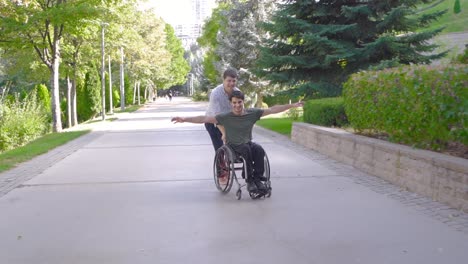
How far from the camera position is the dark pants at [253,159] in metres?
6.90

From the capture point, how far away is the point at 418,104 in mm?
7648

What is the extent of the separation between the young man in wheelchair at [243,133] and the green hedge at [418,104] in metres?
2.08

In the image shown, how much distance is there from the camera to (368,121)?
33.1 feet

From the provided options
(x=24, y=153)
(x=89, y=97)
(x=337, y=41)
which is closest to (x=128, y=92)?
(x=89, y=97)

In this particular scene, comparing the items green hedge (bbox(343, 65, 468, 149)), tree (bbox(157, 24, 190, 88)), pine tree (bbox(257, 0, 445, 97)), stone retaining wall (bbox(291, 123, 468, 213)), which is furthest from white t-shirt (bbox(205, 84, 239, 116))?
tree (bbox(157, 24, 190, 88))

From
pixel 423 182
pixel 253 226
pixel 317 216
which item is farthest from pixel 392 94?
pixel 253 226

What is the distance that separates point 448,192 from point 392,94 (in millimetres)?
2663

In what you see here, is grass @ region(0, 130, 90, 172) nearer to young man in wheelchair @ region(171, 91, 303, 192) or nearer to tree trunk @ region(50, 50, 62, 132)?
young man in wheelchair @ region(171, 91, 303, 192)

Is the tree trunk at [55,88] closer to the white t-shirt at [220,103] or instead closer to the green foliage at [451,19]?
the white t-shirt at [220,103]

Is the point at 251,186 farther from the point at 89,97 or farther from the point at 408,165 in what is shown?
the point at 89,97

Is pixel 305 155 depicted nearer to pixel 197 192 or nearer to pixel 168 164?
pixel 168 164

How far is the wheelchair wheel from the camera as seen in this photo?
7.13m

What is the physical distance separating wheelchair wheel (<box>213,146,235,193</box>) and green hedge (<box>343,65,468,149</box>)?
9.23 feet

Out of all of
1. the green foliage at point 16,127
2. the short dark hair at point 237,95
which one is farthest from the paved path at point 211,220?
the green foliage at point 16,127
